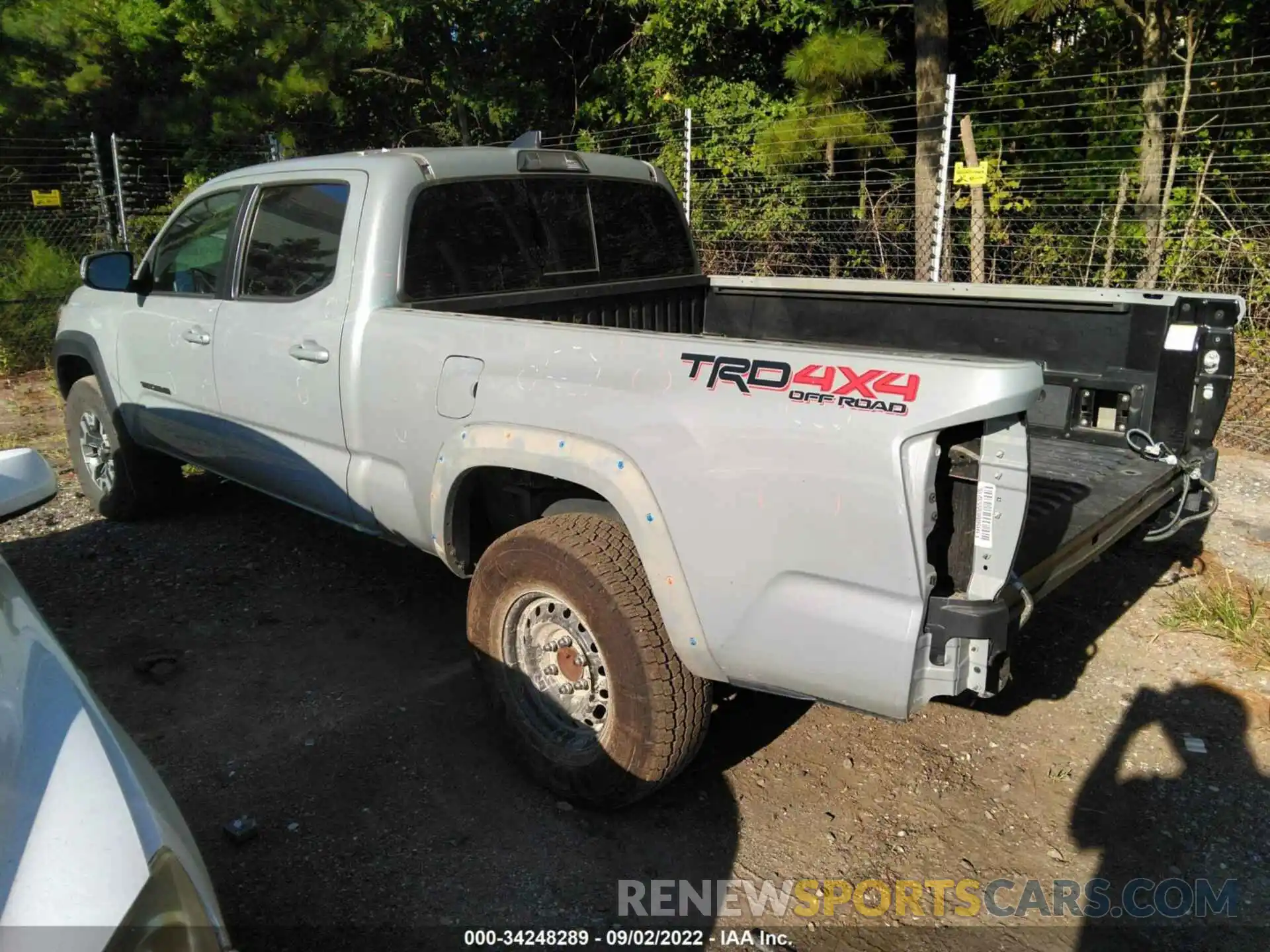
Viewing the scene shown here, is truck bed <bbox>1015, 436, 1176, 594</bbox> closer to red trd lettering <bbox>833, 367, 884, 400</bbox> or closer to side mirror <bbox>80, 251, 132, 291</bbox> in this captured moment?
red trd lettering <bbox>833, 367, 884, 400</bbox>

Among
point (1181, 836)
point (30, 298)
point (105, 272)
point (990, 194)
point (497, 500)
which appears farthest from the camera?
point (30, 298)

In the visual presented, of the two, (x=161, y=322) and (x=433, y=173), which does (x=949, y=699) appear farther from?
(x=161, y=322)

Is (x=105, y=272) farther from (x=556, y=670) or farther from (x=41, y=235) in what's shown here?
(x=41, y=235)

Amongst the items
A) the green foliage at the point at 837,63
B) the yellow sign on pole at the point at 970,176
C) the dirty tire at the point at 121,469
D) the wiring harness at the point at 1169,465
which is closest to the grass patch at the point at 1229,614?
the wiring harness at the point at 1169,465

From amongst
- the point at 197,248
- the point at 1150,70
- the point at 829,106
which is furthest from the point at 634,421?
the point at 829,106

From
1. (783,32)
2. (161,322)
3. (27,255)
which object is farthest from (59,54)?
(161,322)

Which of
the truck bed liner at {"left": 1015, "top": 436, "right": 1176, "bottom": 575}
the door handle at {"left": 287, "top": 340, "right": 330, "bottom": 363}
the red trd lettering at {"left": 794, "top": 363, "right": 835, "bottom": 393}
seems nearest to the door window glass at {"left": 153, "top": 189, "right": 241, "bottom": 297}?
the door handle at {"left": 287, "top": 340, "right": 330, "bottom": 363}

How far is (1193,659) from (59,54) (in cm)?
1677

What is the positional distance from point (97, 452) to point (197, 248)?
6.03 ft

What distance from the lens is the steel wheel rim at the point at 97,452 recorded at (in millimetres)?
5832

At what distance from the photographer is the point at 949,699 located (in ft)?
12.9

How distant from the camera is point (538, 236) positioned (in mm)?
4332

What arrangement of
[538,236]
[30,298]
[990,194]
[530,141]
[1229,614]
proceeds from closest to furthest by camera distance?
[538,236]
[1229,614]
[530,141]
[990,194]
[30,298]

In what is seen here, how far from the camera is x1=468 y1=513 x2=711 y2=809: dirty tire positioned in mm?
2965
